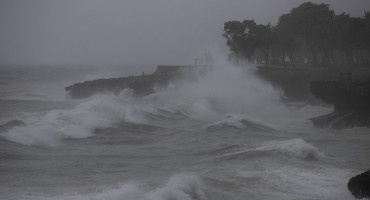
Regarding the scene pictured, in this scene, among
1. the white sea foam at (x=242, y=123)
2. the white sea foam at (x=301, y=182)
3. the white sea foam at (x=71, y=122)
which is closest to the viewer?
the white sea foam at (x=301, y=182)

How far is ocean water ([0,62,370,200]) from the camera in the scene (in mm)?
12898

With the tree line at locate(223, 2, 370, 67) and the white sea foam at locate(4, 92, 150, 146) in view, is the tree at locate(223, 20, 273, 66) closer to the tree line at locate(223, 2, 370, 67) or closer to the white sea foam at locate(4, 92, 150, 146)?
the tree line at locate(223, 2, 370, 67)

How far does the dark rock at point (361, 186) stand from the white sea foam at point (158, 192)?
3234 mm

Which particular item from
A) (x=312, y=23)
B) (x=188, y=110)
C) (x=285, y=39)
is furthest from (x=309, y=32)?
(x=188, y=110)

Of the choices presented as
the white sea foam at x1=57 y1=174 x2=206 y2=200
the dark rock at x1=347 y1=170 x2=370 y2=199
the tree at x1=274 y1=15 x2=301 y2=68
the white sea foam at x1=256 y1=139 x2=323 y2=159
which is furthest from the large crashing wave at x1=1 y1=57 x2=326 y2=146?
the dark rock at x1=347 y1=170 x2=370 y2=199

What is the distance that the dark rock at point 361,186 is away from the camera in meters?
11.5

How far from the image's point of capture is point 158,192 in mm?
12008

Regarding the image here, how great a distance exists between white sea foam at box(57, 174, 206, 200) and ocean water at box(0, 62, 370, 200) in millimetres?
21

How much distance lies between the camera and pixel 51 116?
28109 mm

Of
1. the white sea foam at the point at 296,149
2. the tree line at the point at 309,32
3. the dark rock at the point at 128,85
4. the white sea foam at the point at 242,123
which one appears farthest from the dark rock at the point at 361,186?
the tree line at the point at 309,32

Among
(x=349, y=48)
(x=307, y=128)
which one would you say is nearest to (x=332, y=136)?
(x=307, y=128)

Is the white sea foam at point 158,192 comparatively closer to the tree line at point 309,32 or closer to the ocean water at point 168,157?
the ocean water at point 168,157

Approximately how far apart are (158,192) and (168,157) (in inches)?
251

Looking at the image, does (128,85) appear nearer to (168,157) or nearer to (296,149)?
(168,157)
